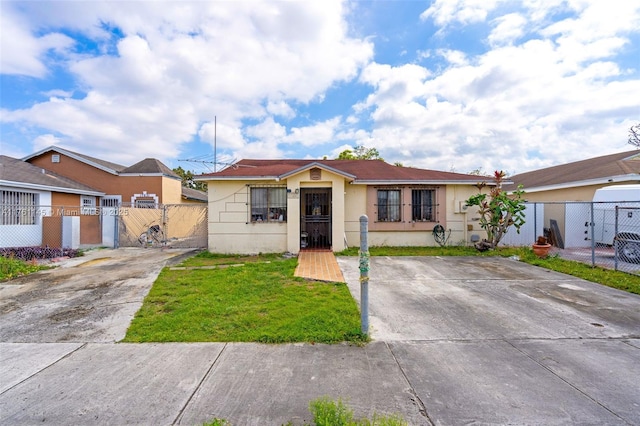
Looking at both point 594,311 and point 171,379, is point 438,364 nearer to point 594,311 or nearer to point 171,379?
point 171,379

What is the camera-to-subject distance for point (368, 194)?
11141 mm

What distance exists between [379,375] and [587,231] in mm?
12560

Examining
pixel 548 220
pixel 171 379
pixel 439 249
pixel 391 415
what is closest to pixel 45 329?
pixel 171 379

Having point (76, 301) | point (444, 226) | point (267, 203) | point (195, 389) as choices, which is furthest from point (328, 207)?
point (195, 389)

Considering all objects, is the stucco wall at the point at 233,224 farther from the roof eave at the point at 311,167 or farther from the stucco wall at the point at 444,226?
the stucco wall at the point at 444,226

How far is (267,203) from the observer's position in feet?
34.5

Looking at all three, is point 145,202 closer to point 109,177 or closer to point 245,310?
point 109,177

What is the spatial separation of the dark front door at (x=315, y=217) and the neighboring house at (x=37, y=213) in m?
8.18

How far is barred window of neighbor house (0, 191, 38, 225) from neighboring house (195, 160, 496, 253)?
7020 mm

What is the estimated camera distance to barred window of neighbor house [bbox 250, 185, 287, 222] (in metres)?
10.5

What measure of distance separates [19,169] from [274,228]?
38.8ft

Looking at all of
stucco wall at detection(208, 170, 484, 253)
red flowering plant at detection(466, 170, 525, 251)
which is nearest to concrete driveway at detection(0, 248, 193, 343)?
stucco wall at detection(208, 170, 484, 253)

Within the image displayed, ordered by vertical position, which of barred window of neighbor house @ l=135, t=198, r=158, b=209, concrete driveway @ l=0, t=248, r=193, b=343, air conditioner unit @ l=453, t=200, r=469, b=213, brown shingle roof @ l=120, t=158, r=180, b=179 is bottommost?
concrete driveway @ l=0, t=248, r=193, b=343

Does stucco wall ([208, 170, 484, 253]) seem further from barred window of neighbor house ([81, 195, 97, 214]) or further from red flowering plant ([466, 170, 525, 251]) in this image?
barred window of neighbor house ([81, 195, 97, 214])
